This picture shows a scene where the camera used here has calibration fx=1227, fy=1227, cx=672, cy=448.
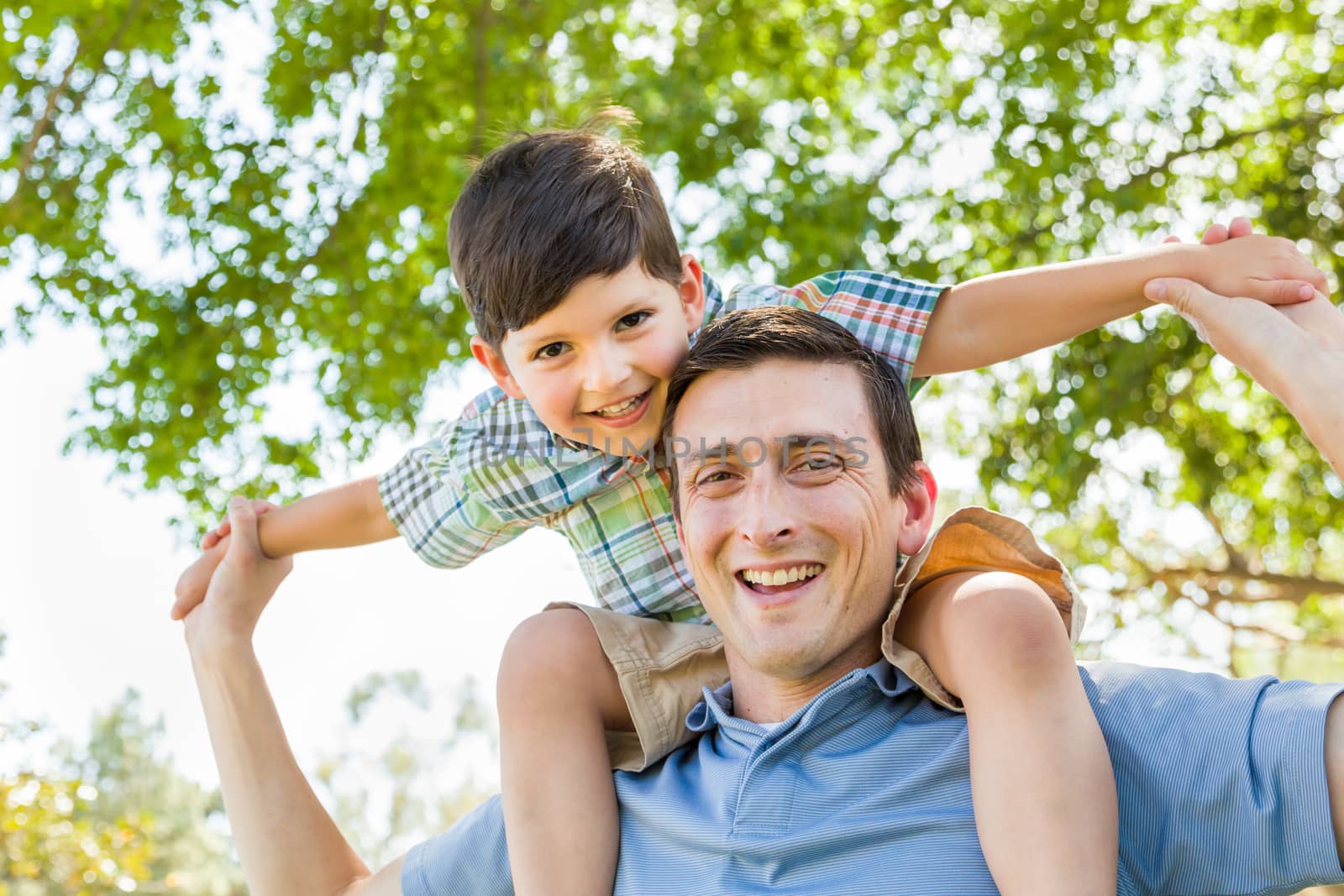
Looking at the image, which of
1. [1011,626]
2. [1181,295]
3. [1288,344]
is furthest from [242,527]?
[1288,344]

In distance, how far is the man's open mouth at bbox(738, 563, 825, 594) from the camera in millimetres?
1723

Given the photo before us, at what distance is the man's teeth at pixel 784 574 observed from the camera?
1724 mm

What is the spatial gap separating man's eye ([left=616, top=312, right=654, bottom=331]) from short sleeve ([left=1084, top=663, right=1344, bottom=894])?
86 centimetres

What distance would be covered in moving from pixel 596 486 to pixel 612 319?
0.32 m

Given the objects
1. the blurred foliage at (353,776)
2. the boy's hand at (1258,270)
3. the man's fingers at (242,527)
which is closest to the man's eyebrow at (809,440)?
the boy's hand at (1258,270)

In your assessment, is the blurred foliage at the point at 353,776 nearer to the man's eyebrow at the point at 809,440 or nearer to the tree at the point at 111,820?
the tree at the point at 111,820

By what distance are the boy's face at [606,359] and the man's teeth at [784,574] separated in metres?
0.33

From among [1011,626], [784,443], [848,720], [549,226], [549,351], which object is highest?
[549,226]

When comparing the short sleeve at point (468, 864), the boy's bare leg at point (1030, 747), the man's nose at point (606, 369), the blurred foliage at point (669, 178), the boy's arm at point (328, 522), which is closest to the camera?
the boy's bare leg at point (1030, 747)

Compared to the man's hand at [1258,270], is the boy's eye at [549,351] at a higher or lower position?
higher

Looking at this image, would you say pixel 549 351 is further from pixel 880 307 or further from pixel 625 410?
pixel 880 307

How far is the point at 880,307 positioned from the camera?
1.93m

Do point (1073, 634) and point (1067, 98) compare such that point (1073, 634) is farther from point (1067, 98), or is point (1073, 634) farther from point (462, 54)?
point (462, 54)

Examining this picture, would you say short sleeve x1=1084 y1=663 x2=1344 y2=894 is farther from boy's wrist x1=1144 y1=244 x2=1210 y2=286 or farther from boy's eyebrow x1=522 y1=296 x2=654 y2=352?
boy's eyebrow x1=522 y1=296 x2=654 y2=352
